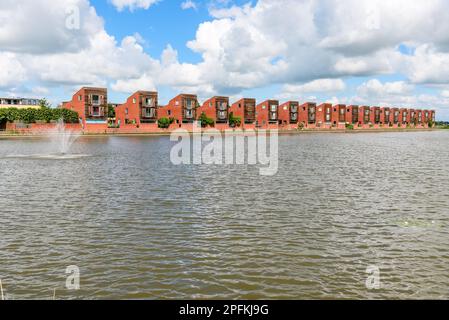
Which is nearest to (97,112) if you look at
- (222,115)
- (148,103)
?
(148,103)

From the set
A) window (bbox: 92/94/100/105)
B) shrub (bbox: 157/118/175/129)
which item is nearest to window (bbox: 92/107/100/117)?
window (bbox: 92/94/100/105)

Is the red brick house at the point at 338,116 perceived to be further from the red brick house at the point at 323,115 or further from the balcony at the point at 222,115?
the balcony at the point at 222,115

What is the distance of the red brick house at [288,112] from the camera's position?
172125mm

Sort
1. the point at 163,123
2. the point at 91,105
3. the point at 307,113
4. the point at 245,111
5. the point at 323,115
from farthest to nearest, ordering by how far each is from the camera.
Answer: the point at 323,115, the point at 307,113, the point at 245,111, the point at 163,123, the point at 91,105

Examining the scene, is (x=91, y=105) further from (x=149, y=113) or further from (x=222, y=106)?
(x=222, y=106)

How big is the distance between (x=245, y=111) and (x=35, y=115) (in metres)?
78.8

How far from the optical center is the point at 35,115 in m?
99.8

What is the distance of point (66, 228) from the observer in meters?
13.5

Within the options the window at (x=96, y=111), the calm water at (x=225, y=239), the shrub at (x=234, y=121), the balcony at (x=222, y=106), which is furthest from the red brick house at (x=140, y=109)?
the calm water at (x=225, y=239)

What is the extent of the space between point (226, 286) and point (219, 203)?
911 centimetres
